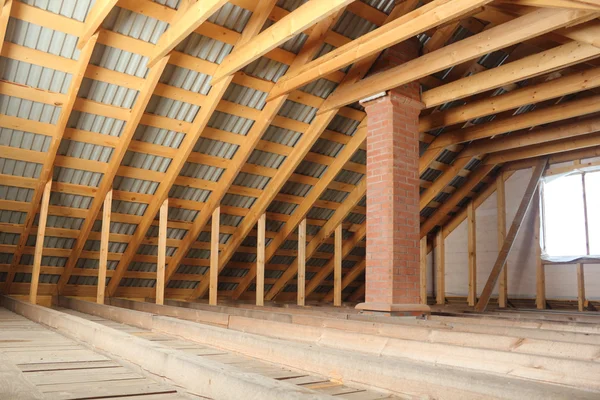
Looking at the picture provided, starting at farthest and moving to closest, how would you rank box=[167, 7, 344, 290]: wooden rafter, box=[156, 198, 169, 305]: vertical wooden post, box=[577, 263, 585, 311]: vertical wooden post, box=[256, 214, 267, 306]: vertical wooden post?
box=[577, 263, 585, 311]: vertical wooden post → box=[256, 214, 267, 306]: vertical wooden post → box=[156, 198, 169, 305]: vertical wooden post → box=[167, 7, 344, 290]: wooden rafter

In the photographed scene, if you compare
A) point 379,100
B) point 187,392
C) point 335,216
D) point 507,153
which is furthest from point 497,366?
point 507,153

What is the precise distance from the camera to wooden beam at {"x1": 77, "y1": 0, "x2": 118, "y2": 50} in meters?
4.79

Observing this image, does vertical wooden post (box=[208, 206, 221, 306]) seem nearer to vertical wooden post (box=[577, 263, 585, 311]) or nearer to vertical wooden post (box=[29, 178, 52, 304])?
vertical wooden post (box=[29, 178, 52, 304])

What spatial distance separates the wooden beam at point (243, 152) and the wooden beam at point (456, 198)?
4.37 metres

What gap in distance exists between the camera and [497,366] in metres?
2.69

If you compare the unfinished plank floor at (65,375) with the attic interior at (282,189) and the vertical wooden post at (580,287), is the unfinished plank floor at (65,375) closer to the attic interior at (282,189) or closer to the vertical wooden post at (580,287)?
the attic interior at (282,189)

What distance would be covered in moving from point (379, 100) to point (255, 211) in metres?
2.65

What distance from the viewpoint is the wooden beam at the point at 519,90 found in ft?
18.8

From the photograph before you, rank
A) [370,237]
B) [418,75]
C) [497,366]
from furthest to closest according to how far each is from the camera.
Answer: [370,237] < [418,75] < [497,366]

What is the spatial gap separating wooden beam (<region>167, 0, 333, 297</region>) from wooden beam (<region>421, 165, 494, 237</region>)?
4.37m

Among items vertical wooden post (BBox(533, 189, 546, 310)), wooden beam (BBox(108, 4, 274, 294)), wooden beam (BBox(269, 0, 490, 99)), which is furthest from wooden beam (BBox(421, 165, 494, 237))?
wooden beam (BBox(108, 4, 274, 294))

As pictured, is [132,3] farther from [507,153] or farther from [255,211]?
[507,153]

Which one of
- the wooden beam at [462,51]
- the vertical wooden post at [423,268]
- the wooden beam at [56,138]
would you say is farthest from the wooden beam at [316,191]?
the wooden beam at [56,138]

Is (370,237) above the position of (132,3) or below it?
below
